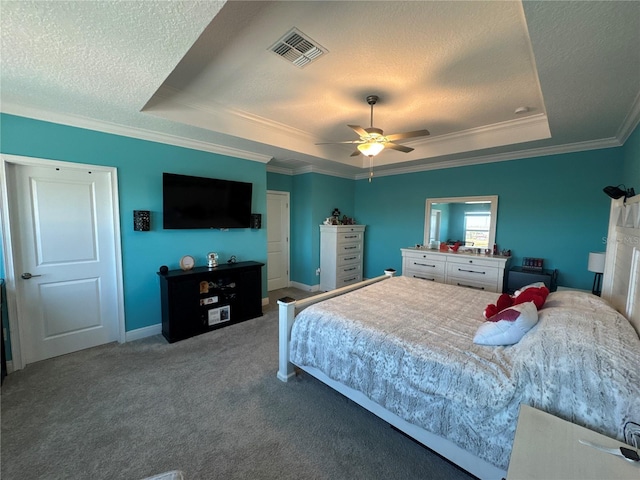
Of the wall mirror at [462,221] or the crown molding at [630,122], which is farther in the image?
the wall mirror at [462,221]

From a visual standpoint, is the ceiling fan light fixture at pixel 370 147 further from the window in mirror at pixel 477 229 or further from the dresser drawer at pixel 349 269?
the dresser drawer at pixel 349 269

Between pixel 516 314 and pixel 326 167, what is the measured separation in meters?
3.99

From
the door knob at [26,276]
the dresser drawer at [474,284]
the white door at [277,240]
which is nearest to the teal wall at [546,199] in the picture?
the dresser drawer at [474,284]

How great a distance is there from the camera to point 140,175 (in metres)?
3.07

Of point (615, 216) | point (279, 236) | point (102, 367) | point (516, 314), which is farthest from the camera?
point (279, 236)

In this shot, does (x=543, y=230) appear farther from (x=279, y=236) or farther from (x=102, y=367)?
(x=102, y=367)

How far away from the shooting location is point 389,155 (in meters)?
4.50

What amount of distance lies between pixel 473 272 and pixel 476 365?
2959 mm

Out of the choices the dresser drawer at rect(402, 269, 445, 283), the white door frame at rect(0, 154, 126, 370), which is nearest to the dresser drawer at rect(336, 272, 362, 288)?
the dresser drawer at rect(402, 269, 445, 283)

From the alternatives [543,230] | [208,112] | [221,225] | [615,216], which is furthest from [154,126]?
[543,230]

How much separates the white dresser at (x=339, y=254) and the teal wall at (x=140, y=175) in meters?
1.97

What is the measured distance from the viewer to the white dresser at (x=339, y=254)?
5090mm

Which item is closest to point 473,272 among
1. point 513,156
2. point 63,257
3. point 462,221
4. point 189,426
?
point 462,221

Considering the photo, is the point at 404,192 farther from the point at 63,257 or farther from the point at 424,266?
the point at 63,257
